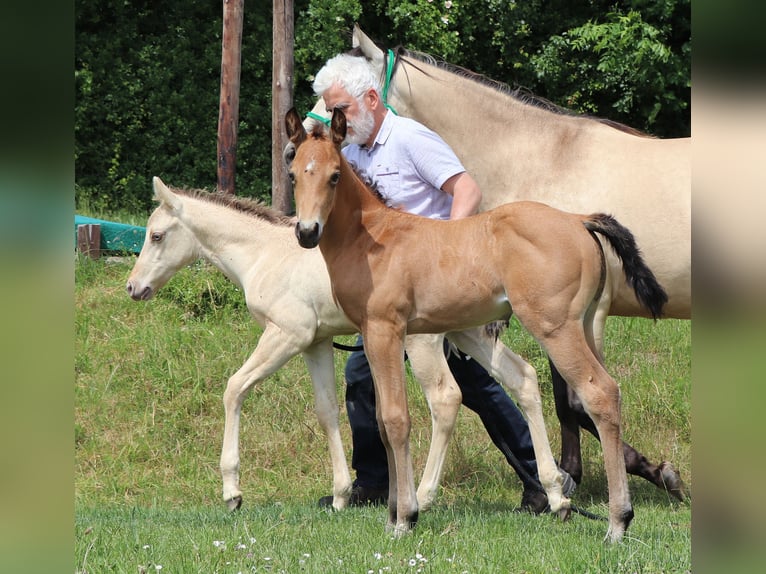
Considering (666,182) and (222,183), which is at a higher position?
(666,182)

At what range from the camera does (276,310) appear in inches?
230

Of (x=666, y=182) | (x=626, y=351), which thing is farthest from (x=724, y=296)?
(x=626, y=351)

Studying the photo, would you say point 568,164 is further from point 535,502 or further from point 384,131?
point 535,502

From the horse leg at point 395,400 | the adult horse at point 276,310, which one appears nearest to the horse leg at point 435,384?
the adult horse at point 276,310

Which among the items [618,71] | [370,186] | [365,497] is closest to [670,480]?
[365,497]

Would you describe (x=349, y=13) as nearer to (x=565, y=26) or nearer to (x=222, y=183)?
(x=565, y=26)

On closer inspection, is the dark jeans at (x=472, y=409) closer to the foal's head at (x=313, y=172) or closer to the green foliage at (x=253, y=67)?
the foal's head at (x=313, y=172)

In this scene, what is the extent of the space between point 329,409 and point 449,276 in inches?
79.5

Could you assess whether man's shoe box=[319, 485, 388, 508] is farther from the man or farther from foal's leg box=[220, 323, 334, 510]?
the man

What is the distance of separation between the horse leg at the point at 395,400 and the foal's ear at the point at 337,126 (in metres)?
0.86

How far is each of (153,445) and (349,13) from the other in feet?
35.6

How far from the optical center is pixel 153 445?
8008mm

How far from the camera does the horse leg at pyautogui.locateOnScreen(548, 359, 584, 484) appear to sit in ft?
19.8

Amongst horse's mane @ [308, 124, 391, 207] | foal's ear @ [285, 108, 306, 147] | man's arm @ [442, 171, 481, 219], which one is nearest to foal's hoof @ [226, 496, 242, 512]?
horse's mane @ [308, 124, 391, 207]
